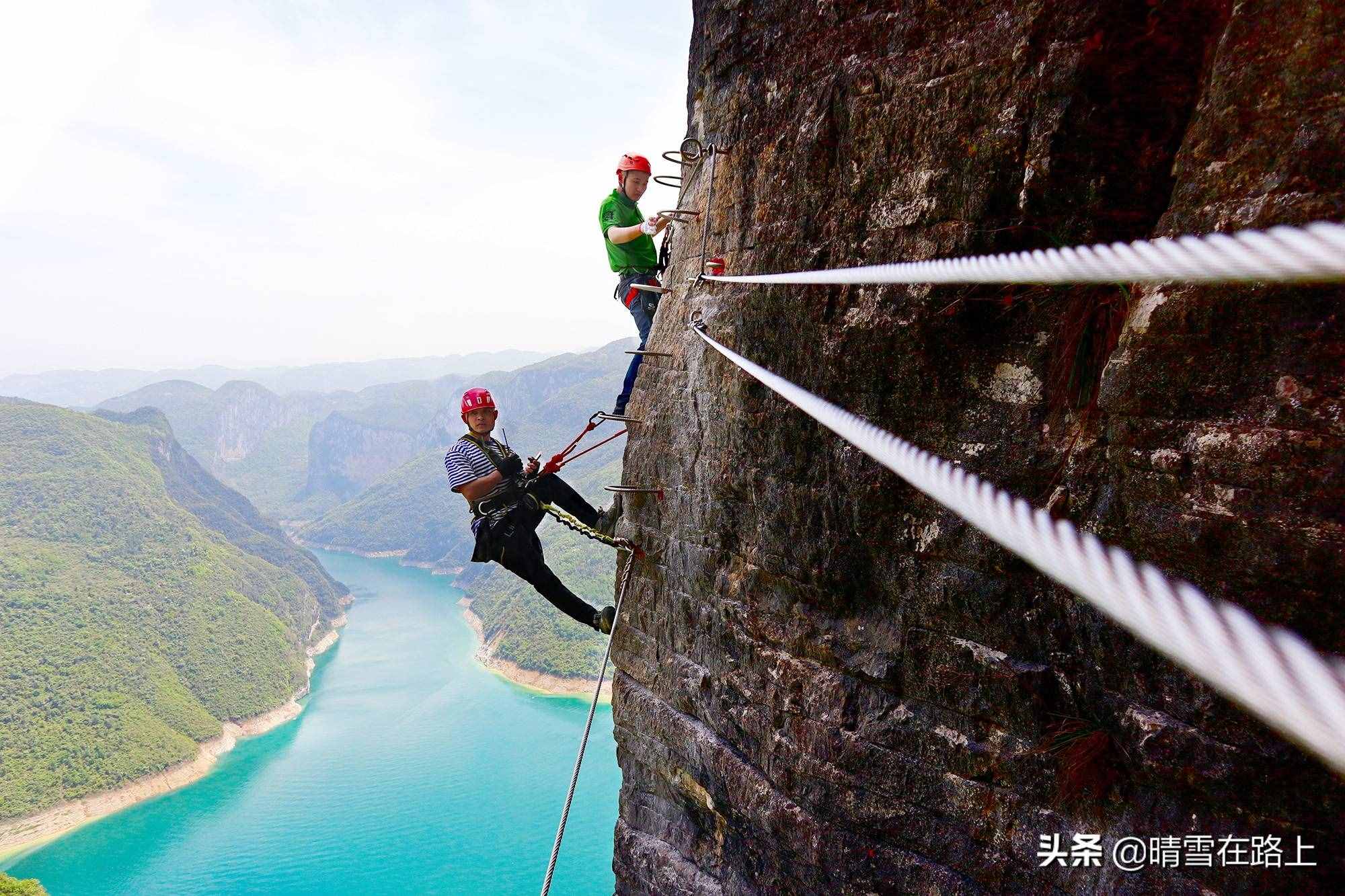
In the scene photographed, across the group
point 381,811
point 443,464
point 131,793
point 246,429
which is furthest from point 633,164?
point 246,429

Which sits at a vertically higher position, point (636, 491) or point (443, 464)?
point (636, 491)

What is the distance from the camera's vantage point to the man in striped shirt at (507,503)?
16.4ft

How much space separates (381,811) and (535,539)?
42252 mm

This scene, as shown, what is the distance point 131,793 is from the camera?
132 feet

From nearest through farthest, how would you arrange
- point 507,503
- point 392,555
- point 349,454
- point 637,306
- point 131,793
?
point 507,503 < point 637,306 < point 131,793 < point 392,555 < point 349,454

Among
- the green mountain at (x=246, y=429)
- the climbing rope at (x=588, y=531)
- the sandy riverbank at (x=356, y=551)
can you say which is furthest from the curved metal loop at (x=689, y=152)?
the green mountain at (x=246, y=429)

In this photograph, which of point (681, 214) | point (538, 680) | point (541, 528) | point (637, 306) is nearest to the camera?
point (681, 214)

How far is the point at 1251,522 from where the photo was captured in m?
1.82

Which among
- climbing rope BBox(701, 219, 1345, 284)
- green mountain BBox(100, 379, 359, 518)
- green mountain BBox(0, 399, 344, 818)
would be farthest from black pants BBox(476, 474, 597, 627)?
green mountain BBox(100, 379, 359, 518)

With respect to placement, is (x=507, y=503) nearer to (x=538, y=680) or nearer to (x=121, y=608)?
(x=538, y=680)

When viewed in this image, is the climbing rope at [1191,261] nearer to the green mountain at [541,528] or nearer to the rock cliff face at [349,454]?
the green mountain at [541,528]

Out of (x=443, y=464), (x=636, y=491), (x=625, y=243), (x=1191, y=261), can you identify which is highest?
(x=625, y=243)

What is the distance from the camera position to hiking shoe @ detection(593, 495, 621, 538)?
5.14 meters

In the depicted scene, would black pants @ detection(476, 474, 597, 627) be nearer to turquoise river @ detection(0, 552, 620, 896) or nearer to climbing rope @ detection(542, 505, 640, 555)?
→ climbing rope @ detection(542, 505, 640, 555)
